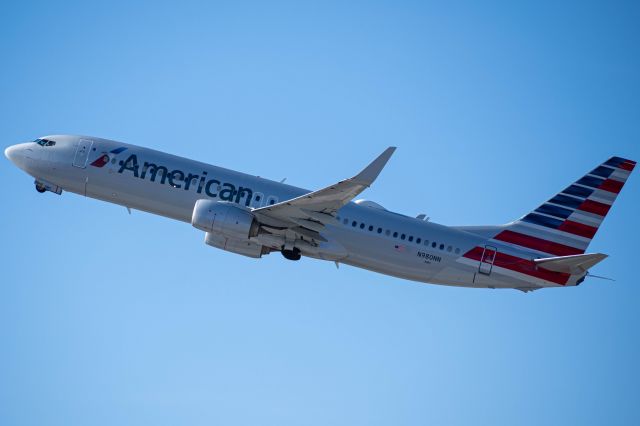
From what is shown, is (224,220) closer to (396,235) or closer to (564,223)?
(396,235)

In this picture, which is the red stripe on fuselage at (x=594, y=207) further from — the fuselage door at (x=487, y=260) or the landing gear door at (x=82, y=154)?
the landing gear door at (x=82, y=154)

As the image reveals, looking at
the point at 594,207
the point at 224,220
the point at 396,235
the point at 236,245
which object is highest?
the point at 594,207

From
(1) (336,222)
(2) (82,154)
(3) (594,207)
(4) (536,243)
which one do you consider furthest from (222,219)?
(3) (594,207)

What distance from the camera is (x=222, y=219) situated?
44812 mm

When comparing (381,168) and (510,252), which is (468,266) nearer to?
(510,252)

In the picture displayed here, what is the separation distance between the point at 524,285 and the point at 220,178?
17676mm

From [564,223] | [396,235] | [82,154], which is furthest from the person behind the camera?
[564,223]

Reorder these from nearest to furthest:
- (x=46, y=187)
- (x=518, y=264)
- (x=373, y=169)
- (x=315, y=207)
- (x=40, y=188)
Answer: (x=373, y=169)
(x=315, y=207)
(x=518, y=264)
(x=46, y=187)
(x=40, y=188)

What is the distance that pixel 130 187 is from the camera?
47938mm

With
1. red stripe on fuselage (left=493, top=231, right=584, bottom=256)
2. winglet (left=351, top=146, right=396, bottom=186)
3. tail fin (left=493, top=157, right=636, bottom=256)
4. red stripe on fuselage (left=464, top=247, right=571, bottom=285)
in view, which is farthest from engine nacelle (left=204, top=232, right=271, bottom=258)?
tail fin (left=493, top=157, right=636, bottom=256)

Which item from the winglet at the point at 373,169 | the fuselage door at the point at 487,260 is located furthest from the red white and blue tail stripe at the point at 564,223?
the winglet at the point at 373,169

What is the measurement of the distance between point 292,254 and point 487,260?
423 inches

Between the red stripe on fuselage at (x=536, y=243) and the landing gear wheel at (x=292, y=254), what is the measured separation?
11.2 m

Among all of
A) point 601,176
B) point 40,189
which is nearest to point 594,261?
point 601,176
